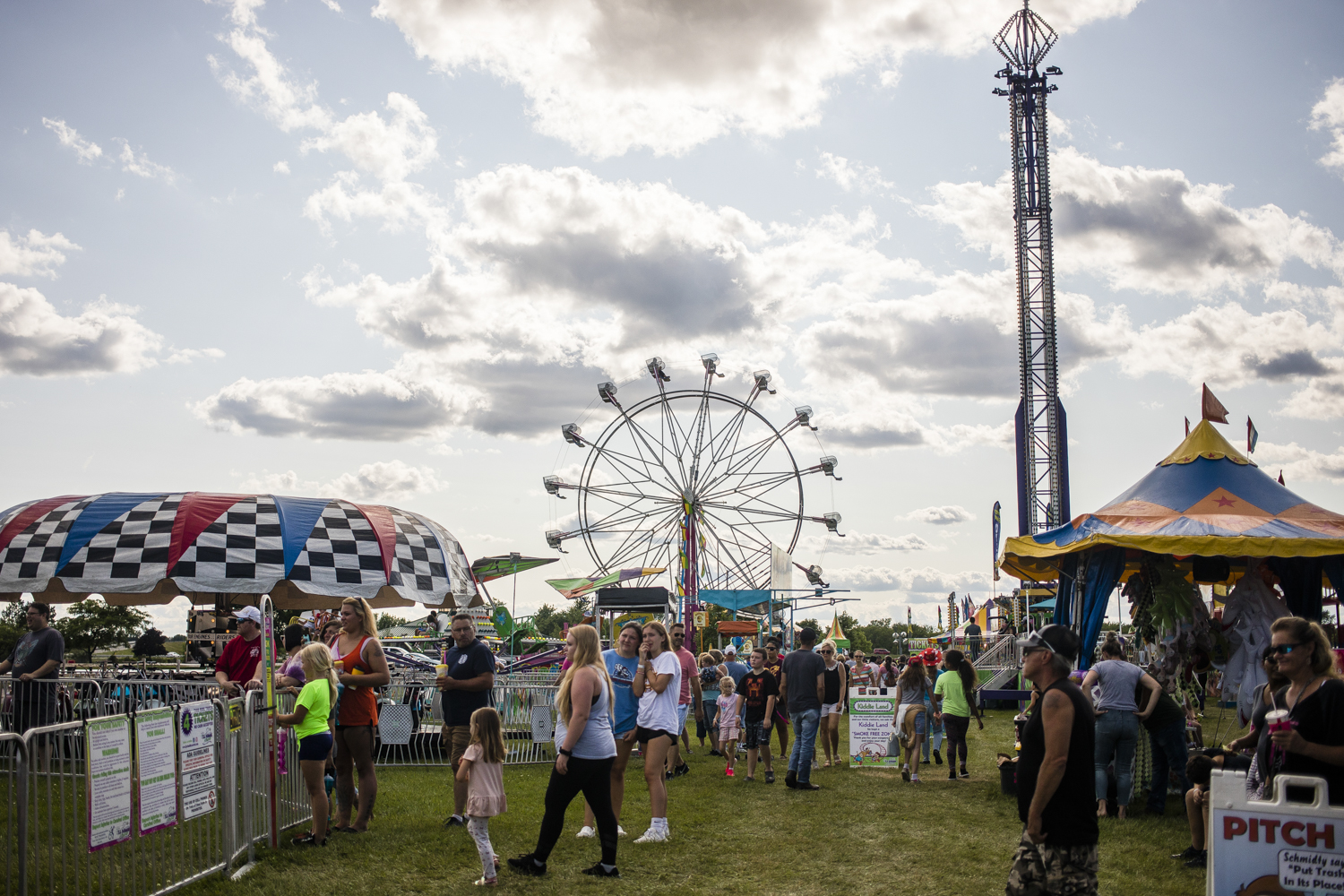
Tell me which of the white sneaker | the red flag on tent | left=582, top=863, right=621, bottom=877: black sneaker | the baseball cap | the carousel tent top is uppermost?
the red flag on tent

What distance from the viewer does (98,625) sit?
57031 millimetres

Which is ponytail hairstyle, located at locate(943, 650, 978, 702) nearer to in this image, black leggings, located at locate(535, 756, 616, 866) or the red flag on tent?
the red flag on tent

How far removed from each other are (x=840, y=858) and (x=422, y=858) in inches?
117

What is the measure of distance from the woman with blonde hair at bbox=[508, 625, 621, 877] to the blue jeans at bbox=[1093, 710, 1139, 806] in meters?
4.42

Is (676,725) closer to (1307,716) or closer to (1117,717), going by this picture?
(1117,717)

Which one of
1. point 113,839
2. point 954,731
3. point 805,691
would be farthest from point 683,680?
point 113,839

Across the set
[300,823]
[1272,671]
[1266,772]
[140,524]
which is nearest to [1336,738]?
[1266,772]

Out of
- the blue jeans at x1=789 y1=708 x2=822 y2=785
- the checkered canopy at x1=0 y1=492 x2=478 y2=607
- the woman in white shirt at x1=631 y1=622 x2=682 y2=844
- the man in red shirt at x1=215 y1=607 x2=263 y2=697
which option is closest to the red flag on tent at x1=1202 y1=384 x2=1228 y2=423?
the blue jeans at x1=789 y1=708 x2=822 y2=785

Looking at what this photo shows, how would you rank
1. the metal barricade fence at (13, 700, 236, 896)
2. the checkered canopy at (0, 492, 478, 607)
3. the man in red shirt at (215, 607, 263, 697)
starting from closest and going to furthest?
the metal barricade fence at (13, 700, 236, 896)
the man in red shirt at (215, 607, 263, 697)
the checkered canopy at (0, 492, 478, 607)

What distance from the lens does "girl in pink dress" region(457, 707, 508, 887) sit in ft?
19.4

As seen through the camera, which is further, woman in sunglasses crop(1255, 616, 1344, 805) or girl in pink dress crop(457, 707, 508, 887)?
girl in pink dress crop(457, 707, 508, 887)

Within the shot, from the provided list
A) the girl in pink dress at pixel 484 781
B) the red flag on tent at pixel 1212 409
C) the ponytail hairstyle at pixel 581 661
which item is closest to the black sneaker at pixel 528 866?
the girl in pink dress at pixel 484 781

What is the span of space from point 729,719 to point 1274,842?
28.4 ft

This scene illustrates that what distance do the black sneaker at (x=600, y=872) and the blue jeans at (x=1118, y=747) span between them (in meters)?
4.38
